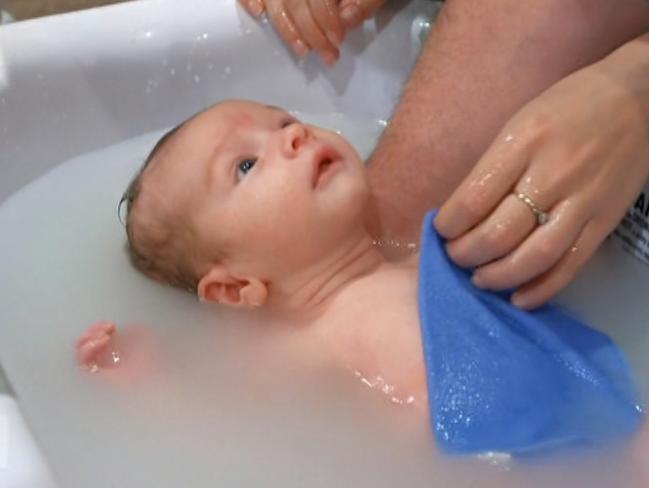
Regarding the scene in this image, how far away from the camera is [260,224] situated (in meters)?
0.99

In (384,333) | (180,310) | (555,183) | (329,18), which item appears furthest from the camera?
(329,18)

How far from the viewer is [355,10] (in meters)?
1.24

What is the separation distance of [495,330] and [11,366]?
0.47 metres

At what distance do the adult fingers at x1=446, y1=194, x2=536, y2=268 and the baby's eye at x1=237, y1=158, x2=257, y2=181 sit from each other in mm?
233

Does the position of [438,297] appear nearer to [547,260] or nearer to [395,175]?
[547,260]

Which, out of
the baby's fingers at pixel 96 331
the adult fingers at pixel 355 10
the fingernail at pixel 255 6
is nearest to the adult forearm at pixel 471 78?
the adult fingers at pixel 355 10

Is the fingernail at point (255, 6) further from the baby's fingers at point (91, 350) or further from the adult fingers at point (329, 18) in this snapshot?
the baby's fingers at point (91, 350)

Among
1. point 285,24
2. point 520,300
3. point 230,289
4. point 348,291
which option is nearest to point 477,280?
point 520,300

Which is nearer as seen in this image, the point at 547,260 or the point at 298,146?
the point at 547,260

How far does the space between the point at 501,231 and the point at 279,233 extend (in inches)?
9.1

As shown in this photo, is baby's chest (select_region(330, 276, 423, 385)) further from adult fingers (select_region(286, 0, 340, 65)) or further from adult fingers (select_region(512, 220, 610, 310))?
adult fingers (select_region(286, 0, 340, 65))

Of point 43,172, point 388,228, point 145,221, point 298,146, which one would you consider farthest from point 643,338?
point 43,172

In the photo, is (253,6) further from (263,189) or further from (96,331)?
(96,331)

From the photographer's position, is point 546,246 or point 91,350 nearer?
point 546,246
